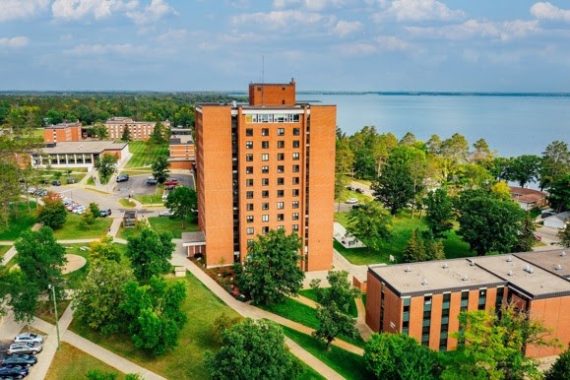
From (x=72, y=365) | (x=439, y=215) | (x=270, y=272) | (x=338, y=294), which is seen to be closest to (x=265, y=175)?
(x=270, y=272)

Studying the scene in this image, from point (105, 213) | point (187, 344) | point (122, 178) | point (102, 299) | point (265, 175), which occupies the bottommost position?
point (187, 344)

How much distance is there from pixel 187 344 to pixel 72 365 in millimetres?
8630

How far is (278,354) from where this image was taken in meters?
31.0

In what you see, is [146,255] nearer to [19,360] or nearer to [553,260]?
[19,360]

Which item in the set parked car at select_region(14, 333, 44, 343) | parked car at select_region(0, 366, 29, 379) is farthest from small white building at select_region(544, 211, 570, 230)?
parked car at select_region(0, 366, 29, 379)

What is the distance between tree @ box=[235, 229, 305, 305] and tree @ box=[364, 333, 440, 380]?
A: 1178 cm

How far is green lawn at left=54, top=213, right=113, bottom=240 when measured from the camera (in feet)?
205

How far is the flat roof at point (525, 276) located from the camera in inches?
1580

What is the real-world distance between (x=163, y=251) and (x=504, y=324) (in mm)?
31063

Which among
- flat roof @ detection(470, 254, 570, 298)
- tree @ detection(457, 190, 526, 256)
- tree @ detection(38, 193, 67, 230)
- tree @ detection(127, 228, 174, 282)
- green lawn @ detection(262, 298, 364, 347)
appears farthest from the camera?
tree @ detection(38, 193, 67, 230)

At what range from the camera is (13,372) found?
33.2 metres

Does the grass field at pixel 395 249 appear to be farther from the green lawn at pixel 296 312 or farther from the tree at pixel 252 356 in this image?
the tree at pixel 252 356

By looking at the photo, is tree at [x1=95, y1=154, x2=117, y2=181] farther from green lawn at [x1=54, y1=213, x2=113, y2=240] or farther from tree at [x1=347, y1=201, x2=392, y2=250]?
tree at [x1=347, y1=201, x2=392, y2=250]

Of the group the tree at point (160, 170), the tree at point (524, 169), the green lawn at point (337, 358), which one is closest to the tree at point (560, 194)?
the tree at point (524, 169)
